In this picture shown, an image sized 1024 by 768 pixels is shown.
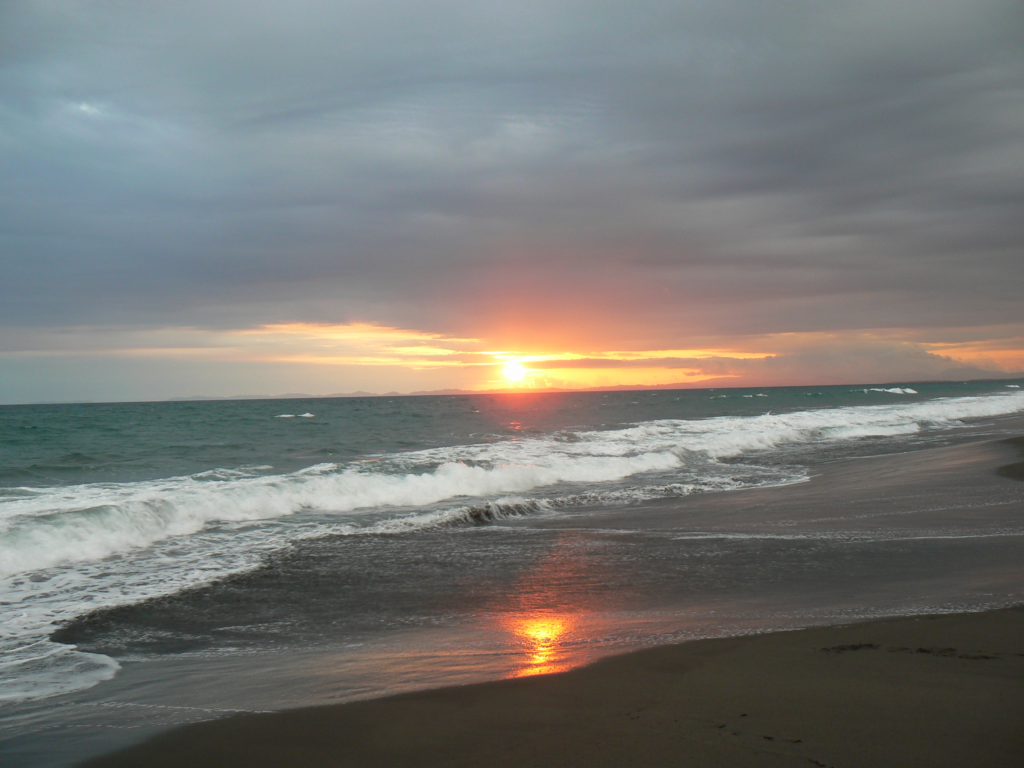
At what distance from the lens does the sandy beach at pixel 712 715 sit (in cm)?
340

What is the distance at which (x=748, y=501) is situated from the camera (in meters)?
13.5

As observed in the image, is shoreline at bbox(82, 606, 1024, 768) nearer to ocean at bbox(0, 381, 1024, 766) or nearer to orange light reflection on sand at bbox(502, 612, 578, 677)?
orange light reflection on sand at bbox(502, 612, 578, 677)

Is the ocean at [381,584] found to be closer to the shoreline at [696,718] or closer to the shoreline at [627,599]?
the shoreline at [627,599]

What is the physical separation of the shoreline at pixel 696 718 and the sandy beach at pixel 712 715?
0.04 ft

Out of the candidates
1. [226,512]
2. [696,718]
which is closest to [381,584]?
[696,718]

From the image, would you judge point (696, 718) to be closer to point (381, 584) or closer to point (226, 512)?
point (381, 584)

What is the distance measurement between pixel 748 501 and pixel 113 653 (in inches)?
441

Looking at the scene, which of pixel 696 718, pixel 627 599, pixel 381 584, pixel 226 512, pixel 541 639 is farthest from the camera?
pixel 226 512

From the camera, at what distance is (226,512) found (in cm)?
1416

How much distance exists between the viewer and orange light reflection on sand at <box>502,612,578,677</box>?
4891 mm

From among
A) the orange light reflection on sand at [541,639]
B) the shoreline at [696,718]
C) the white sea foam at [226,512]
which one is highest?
the shoreline at [696,718]

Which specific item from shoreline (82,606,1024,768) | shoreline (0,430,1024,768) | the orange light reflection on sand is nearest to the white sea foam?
shoreline (0,430,1024,768)

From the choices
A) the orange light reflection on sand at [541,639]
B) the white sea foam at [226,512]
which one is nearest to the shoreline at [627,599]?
the orange light reflection on sand at [541,639]

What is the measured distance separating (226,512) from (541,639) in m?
10.5
